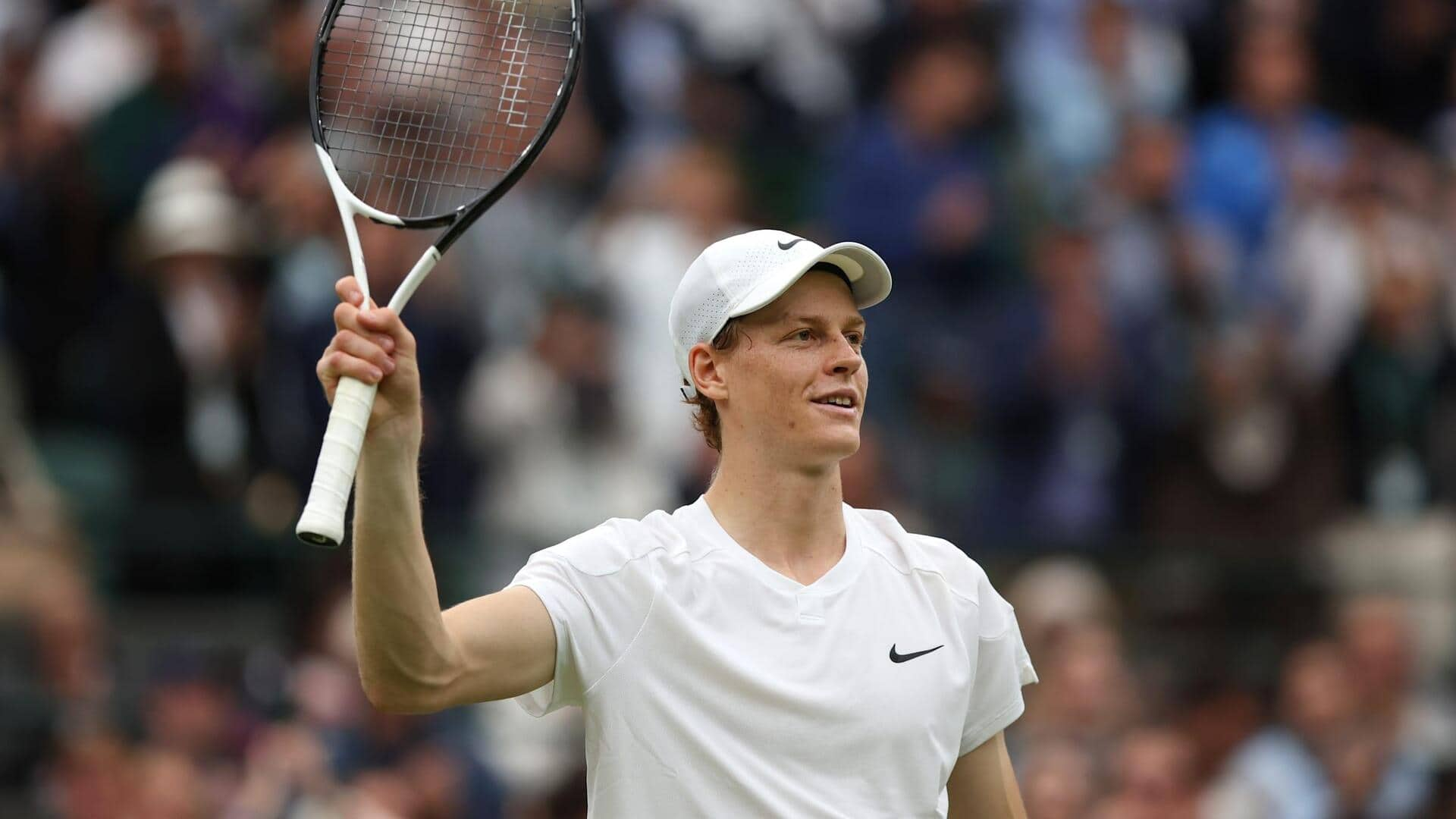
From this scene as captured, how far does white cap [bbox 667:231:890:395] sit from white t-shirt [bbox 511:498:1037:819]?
0.38m

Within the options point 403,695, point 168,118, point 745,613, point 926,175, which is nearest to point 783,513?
point 745,613

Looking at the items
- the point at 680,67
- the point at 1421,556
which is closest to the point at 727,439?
the point at 1421,556

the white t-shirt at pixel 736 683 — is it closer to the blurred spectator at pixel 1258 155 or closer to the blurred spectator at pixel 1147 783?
the blurred spectator at pixel 1147 783

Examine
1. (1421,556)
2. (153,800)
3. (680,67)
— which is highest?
(680,67)

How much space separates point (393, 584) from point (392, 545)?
0.19 ft

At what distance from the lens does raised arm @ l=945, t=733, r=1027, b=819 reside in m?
3.98

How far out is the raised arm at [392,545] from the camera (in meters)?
3.36

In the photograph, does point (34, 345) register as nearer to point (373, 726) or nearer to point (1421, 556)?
point (373, 726)

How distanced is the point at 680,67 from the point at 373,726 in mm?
4000

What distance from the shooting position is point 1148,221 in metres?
9.53

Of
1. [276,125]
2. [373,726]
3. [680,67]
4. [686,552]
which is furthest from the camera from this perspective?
[680,67]

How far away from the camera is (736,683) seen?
12.1 ft

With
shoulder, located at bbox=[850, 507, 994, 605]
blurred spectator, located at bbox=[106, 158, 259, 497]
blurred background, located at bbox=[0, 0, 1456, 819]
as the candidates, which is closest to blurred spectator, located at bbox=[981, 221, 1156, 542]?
blurred background, located at bbox=[0, 0, 1456, 819]

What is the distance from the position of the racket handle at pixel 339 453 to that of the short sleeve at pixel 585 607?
1.41ft
